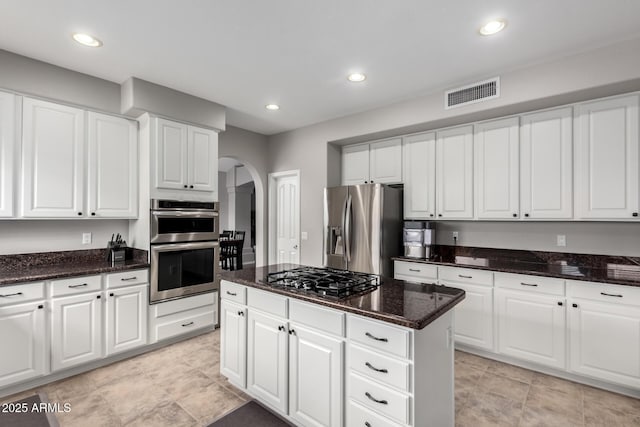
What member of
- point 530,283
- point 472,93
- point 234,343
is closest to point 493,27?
point 472,93

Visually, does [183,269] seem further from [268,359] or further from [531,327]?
[531,327]

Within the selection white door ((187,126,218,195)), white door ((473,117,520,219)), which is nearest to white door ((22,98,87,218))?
white door ((187,126,218,195))

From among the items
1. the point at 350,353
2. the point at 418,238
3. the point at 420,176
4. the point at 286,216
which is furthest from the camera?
the point at 286,216

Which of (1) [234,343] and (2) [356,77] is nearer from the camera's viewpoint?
(1) [234,343]

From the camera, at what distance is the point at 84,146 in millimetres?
3035

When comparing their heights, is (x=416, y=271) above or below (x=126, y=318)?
above

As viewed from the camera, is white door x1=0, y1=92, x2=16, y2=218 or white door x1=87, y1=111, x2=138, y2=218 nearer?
white door x1=0, y1=92, x2=16, y2=218

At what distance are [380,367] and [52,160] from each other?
328cm

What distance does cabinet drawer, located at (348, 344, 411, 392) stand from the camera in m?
1.49

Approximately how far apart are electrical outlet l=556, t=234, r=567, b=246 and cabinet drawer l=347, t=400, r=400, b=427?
2743mm

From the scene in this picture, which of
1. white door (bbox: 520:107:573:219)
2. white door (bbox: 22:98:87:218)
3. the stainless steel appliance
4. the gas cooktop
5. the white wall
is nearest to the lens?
the gas cooktop

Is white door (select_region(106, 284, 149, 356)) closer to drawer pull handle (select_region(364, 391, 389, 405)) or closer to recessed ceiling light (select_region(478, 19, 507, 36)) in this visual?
drawer pull handle (select_region(364, 391, 389, 405))

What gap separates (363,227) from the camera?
3857 millimetres

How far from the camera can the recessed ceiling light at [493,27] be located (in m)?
2.19
